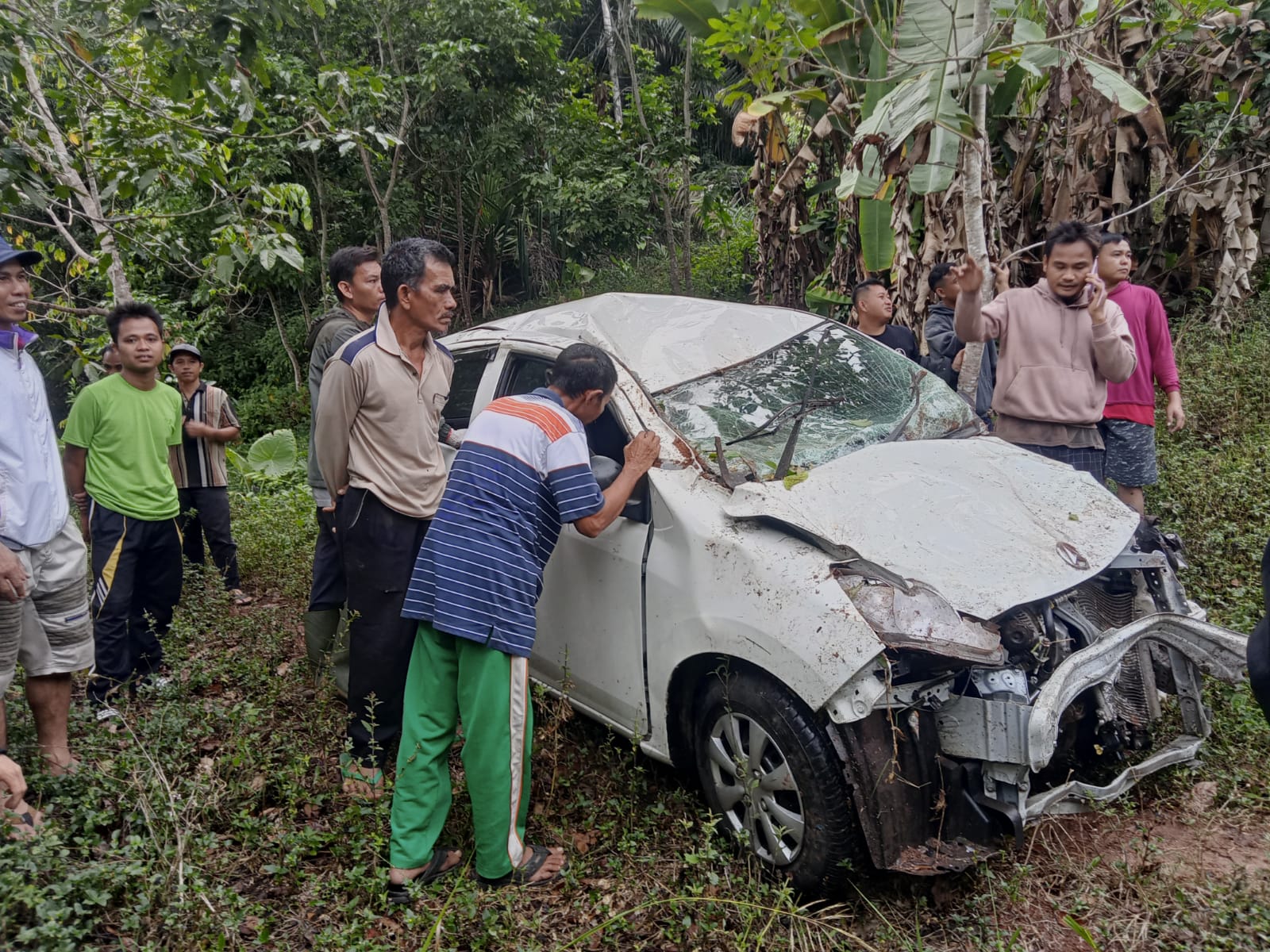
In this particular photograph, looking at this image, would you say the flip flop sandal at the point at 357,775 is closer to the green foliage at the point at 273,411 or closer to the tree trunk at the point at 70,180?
the tree trunk at the point at 70,180

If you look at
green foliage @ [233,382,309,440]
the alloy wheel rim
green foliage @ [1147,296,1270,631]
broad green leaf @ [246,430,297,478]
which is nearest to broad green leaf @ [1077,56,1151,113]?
green foliage @ [1147,296,1270,631]

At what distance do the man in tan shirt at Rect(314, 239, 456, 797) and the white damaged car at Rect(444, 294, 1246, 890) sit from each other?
587 mm

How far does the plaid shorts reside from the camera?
13.7 feet

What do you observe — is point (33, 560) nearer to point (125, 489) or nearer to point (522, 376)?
point (125, 489)

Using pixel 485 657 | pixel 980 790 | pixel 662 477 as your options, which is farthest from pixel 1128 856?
pixel 485 657

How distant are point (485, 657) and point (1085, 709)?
2019mm

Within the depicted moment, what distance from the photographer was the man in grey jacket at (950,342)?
16.2ft

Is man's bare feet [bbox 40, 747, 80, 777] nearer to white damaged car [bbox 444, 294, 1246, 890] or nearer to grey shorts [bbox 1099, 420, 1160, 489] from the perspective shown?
white damaged car [bbox 444, 294, 1246, 890]

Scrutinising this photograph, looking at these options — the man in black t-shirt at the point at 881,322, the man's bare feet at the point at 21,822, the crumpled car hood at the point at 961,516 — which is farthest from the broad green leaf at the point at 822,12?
the man's bare feet at the point at 21,822

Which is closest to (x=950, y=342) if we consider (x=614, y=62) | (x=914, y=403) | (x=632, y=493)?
(x=914, y=403)

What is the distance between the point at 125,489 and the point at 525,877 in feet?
8.61

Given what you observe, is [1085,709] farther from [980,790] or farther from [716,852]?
[716,852]

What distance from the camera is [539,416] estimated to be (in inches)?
113

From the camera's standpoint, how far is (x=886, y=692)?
8.20 ft
